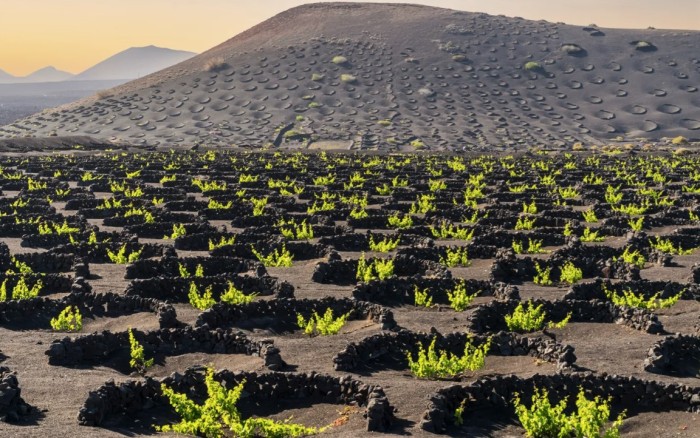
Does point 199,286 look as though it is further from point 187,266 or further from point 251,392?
point 251,392

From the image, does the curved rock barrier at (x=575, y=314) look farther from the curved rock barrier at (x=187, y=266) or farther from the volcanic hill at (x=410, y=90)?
the volcanic hill at (x=410, y=90)

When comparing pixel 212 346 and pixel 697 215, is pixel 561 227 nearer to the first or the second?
pixel 697 215

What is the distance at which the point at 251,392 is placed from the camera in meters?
12.2

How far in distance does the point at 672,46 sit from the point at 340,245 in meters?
132

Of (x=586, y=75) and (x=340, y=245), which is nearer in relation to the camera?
(x=340, y=245)

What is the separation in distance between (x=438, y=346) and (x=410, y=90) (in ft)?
365

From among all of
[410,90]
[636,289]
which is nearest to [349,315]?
[636,289]

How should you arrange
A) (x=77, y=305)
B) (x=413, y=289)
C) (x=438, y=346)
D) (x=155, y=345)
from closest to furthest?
(x=438, y=346), (x=155, y=345), (x=77, y=305), (x=413, y=289)

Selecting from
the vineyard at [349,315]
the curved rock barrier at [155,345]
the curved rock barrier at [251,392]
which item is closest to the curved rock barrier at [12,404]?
the vineyard at [349,315]

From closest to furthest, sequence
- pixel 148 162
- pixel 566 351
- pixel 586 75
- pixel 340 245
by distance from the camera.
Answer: pixel 566 351, pixel 340 245, pixel 148 162, pixel 586 75

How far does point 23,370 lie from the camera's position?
43.5 ft

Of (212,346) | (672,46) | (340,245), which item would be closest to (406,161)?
(340,245)

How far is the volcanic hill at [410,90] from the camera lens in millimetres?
103125

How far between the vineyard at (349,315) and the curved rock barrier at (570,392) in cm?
3
